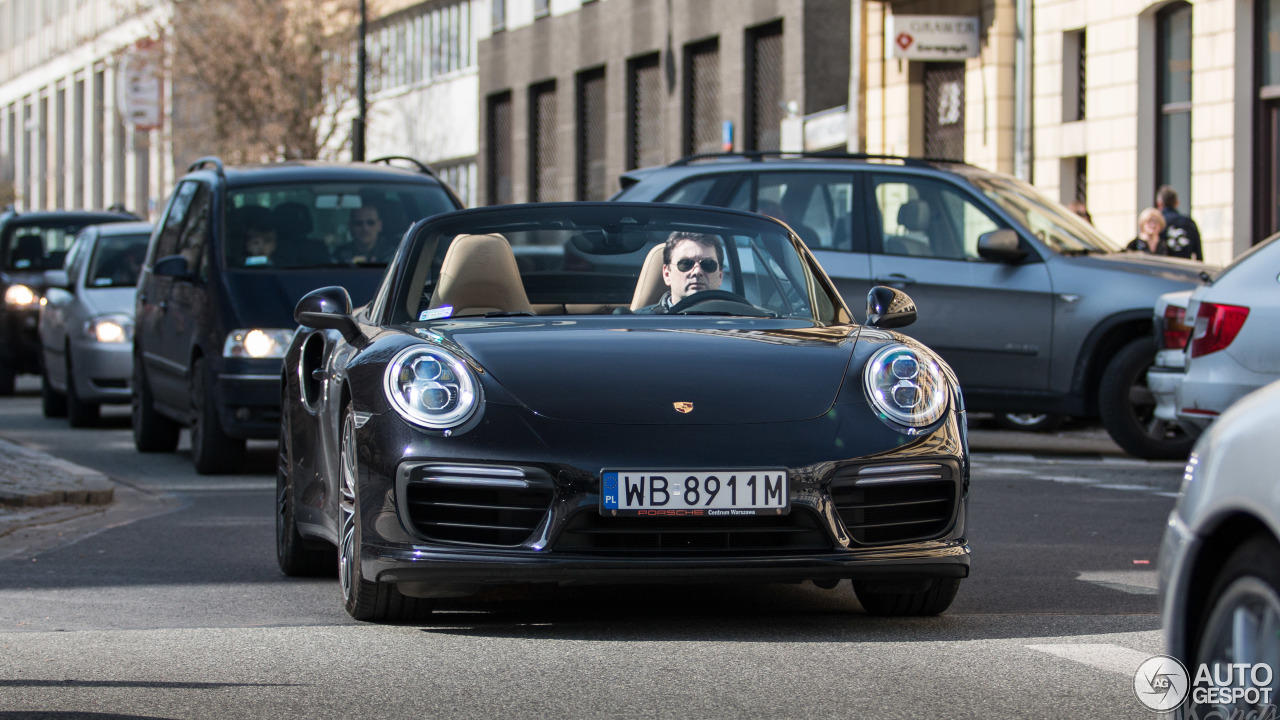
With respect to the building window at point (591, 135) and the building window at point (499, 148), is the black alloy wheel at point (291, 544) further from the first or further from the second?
the building window at point (499, 148)

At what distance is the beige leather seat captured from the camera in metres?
7.06

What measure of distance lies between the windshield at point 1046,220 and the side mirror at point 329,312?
24.4 ft

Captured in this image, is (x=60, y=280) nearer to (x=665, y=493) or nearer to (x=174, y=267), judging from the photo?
(x=174, y=267)

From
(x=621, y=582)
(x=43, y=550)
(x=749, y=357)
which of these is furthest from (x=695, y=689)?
(x=43, y=550)

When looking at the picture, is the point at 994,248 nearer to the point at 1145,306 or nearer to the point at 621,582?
the point at 1145,306

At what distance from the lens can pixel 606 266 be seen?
7.31 m

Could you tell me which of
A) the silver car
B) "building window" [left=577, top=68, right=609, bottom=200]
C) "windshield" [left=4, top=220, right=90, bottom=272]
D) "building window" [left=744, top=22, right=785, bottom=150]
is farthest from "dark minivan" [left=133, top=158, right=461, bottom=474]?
"building window" [left=577, top=68, right=609, bottom=200]

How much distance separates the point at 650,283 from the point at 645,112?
3309cm

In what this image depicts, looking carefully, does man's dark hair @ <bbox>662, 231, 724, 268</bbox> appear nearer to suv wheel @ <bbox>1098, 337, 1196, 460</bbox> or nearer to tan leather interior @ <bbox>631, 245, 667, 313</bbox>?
tan leather interior @ <bbox>631, 245, 667, 313</bbox>

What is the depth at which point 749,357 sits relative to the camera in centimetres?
625

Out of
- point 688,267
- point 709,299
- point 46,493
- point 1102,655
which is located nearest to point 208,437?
point 46,493

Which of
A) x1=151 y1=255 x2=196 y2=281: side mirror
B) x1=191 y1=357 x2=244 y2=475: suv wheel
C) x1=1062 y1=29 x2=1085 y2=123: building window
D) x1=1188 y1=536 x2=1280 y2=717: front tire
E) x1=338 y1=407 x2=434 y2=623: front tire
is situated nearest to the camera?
x1=1188 y1=536 x2=1280 y2=717: front tire

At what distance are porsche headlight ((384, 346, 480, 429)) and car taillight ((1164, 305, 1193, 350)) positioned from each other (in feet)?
22.7

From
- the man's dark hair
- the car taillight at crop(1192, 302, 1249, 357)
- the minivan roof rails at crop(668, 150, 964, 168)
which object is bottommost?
the car taillight at crop(1192, 302, 1249, 357)
